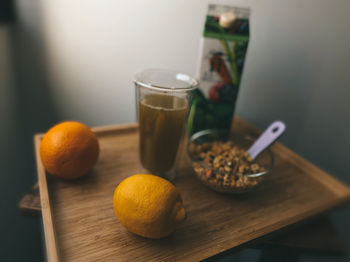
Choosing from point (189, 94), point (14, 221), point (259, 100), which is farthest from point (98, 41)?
point (14, 221)

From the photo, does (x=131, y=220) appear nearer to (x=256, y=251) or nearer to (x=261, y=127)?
(x=256, y=251)

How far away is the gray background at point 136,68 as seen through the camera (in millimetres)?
705

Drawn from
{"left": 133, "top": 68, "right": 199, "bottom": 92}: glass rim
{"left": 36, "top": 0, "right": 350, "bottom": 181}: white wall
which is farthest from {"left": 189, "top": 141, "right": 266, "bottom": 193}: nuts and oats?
{"left": 36, "top": 0, "right": 350, "bottom": 181}: white wall

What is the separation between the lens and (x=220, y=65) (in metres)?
0.62

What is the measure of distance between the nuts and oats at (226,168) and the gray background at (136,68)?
12.9 inches

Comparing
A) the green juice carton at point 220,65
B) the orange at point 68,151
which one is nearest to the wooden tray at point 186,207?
the orange at point 68,151

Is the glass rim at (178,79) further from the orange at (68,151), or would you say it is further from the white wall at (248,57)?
the white wall at (248,57)

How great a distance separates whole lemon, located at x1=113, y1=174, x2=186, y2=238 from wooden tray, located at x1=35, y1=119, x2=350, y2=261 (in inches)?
1.3

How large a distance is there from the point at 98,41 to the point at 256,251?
2.10ft

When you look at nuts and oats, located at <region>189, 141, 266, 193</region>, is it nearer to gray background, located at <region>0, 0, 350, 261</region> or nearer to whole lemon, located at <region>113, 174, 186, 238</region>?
whole lemon, located at <region>113, 174, 186, 238</region>

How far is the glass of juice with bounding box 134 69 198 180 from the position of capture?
0.49 metres

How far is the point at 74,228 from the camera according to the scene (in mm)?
412

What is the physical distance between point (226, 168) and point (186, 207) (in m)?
0.10

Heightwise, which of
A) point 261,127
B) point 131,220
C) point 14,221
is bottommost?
point 14,221
